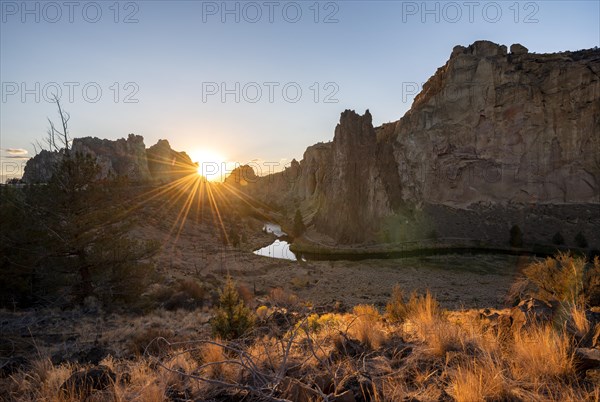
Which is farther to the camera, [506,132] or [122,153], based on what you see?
[122,153]

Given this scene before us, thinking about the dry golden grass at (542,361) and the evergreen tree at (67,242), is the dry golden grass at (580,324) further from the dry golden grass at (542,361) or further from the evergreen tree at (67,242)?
the evergreen tree at (67,242)

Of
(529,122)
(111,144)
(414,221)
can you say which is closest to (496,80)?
(529,122)

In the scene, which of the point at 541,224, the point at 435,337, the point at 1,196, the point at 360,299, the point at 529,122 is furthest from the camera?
the point at 529,122

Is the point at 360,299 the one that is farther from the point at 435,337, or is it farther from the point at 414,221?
the point at 414,221

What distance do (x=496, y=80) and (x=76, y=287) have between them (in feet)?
220

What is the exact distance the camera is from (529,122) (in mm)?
54188

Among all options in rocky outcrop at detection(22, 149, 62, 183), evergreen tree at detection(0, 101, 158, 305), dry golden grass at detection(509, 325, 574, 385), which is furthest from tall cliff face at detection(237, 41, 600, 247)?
dry golden grass at detection(509, 325, 574, 385)

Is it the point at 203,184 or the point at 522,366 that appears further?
the point at 203,184

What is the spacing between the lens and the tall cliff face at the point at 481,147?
52500 mm

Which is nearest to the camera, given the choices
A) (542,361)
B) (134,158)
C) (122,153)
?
(542,361)

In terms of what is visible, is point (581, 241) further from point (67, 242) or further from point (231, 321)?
point (67, 242)

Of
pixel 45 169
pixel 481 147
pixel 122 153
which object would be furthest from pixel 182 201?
pixel 481 147

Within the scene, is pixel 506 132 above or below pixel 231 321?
above

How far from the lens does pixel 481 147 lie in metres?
56.2
